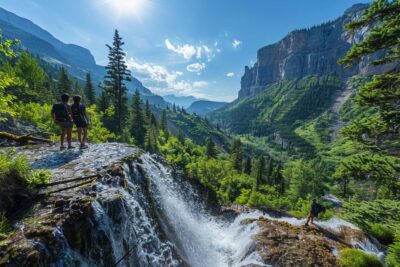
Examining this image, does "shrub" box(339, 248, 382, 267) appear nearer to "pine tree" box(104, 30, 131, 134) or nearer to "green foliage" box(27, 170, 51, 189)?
"green foliage" box(27, 170, 51, 189)

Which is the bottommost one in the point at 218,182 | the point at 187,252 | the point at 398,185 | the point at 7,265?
the point at 218,182

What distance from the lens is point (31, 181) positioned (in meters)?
6.34

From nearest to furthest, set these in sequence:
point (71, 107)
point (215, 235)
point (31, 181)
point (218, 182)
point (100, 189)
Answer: point (31, 181) < point (100, 189) < point (71, 107) < point (215, 235) < point (218, 182)

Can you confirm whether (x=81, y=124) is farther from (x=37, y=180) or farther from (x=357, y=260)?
(x=357, y=260)

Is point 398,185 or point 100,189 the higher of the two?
point 398,185

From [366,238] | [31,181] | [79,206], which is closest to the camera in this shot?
[79,206]

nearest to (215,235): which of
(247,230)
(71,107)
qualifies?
(247,230)

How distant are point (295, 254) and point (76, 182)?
10.4 metres

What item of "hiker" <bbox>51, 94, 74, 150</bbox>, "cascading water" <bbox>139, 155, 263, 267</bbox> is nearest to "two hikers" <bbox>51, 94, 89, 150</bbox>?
"hiker" <bbox>51, 94, 74, 150</bbox>

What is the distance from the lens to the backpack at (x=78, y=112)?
10.4 metres

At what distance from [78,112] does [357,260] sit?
1494cm

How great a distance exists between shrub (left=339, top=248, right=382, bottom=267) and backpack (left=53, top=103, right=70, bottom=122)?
47.4 ft

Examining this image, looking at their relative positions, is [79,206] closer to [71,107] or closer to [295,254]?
[71,107]

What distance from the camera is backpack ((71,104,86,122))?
34.2 feet
